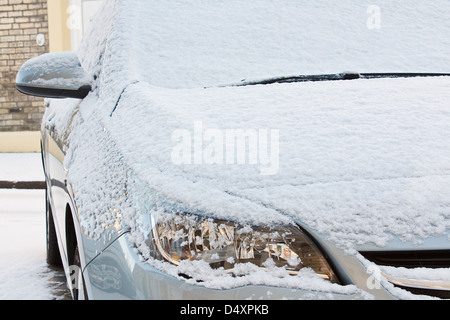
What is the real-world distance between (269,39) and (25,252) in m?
2.53

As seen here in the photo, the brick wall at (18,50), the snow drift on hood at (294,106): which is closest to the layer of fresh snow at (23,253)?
the snow drift on hood at (294,106)

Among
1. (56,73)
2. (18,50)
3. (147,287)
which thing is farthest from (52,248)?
(18,50)

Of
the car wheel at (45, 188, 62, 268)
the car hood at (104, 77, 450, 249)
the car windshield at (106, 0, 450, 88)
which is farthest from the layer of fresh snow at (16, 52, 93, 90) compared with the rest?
the car wheel at (45, 188, 62, 268)

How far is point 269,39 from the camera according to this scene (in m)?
2.28

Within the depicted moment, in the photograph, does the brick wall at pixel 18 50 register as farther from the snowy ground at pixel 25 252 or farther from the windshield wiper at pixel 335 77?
→ the windshield wiper at pixel 335 77

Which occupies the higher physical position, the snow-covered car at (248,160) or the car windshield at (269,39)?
the car windshield at (269,39)

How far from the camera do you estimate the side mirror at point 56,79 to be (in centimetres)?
219

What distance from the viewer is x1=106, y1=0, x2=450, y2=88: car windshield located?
6.94 ft

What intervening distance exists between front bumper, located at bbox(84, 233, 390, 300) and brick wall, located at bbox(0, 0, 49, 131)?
11232 millimetres

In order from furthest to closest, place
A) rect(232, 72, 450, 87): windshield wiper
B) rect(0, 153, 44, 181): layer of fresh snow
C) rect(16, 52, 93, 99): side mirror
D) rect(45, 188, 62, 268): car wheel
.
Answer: rect(0, 153, 44, 181): layer of fresh snow → rect(45, 188, 62, 268): car wheel → rect(16, 52, 93, 99): side mirror → rect(232, 72, 450, 87): windshield wiper

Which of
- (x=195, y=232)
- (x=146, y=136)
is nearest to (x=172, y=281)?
(x=195, y=232)

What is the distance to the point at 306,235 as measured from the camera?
4.36 ft

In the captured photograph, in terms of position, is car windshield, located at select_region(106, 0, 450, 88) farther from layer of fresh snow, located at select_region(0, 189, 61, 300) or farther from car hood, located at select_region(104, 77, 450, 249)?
layer of fresh snow, located at select_region(0, 189, 61, 300)

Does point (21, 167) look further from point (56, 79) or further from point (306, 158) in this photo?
point (306, 158)
